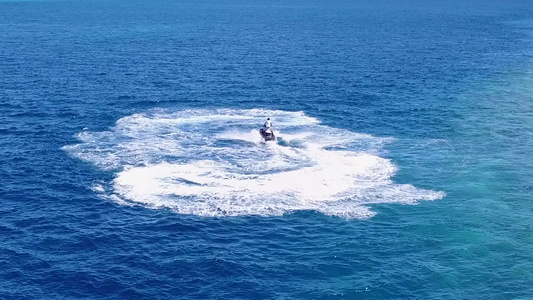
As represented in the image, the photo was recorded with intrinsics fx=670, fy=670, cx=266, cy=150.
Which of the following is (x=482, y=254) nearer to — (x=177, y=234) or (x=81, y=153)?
(x=177, y=234)

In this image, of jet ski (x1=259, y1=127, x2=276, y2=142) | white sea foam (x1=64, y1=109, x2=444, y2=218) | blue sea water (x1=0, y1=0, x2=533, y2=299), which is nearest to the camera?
blue sea water (x1=0, y1=0, x2=533, y2=299)

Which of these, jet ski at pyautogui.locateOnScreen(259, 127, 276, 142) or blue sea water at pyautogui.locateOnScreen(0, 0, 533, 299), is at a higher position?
jet ski at pyautogui.locateOnScreen(259, 127, 276, 142)

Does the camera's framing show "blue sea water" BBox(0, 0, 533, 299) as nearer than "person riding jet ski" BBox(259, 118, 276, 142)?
Yes

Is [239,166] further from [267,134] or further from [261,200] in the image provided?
[261,200]

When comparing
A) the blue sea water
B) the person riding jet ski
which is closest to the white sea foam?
the blue sea water

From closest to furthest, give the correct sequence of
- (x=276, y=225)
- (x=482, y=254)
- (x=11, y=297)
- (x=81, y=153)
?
1. (x=11, y=297)
2. (x=482, y=254)
3. (x=276, y=225)
4. (x=81, y=153)

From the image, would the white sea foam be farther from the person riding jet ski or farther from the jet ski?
the person riding jet ski

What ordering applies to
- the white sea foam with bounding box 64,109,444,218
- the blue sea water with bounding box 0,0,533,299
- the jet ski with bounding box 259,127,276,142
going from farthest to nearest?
the jet ski with bounding box 259,127,276,142
the white sea foam with bounding box 64,109,444,218
the blue sea water with bounding box 0,0,533,299

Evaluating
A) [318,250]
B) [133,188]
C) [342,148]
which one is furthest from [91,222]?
[342,148]
